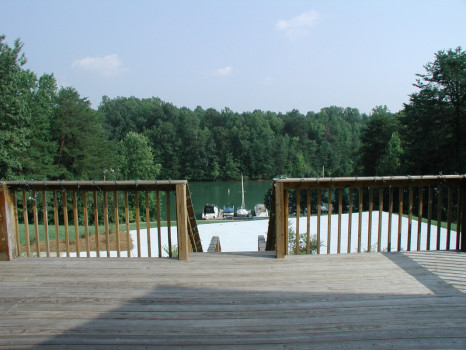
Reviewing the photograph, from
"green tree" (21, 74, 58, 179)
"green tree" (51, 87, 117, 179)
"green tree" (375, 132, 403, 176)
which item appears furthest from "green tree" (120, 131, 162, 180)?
"green tree" (375, 132, 403, 176)

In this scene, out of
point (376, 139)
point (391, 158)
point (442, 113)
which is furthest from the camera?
point (376, 139)

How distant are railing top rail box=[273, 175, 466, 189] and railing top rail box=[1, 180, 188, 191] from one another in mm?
1168

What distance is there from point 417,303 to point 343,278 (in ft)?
2.14

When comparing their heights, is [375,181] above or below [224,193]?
above

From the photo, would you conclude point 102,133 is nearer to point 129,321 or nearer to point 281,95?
point 281,95

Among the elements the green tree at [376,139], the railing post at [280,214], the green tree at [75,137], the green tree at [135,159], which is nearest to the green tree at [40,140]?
the green tree at [75,137]

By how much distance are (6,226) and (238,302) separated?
2606 mm

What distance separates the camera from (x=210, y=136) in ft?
193

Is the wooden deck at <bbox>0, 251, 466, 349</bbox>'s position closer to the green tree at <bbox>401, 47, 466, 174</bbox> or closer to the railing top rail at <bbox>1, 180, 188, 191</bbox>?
the railing top rail at <bbox>1, 180, 188, 191</bbox>

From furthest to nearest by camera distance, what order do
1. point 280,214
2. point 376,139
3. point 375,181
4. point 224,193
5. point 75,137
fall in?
point 224,193 < point 376,139 < point 75,137 < point 375,181 < point 280,214

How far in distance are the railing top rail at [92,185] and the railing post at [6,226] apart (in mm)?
120

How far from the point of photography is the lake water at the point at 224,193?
140ft

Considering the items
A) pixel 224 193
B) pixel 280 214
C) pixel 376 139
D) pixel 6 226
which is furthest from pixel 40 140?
pixel 224 193

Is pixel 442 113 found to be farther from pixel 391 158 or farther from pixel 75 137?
pixel 75 137
